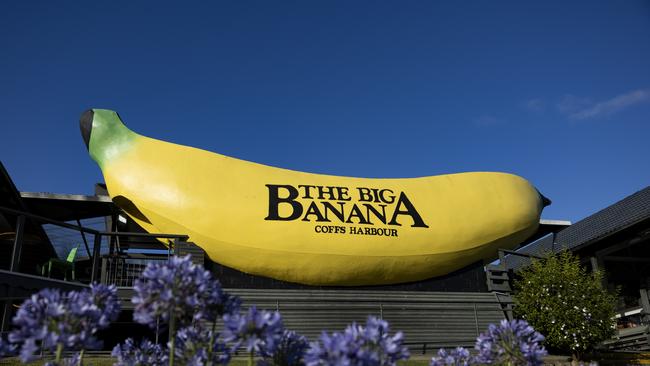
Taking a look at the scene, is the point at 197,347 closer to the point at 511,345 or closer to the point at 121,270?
the point at 511,345

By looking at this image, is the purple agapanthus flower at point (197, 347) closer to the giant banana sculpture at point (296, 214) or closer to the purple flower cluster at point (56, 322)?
the purple flower cluster at point (56, 322)

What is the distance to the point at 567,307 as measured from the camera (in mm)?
11258

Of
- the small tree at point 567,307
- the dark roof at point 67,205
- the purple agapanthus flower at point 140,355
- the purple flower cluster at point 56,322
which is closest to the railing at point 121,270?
the dark roof at point 67,205

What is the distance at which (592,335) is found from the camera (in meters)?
10.9

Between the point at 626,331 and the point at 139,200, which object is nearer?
the point at 139,200

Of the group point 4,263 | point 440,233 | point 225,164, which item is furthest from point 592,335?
point 4,263

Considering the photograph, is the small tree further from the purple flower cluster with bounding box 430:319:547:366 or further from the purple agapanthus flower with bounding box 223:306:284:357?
the purple agapanthus flower with bounding box 223:306:284:357

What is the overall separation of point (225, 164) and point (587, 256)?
12.4m

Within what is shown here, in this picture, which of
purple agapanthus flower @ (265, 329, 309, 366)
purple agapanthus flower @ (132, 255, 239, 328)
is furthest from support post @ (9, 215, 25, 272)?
purple agapanthus flower @ (265, 329, 309, 366)

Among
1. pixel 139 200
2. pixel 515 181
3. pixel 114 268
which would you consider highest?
pixel 515 181

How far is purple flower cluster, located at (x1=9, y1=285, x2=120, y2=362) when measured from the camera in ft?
8.99

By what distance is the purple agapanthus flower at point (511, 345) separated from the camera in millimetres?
3553

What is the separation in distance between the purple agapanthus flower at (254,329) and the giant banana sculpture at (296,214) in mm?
8256

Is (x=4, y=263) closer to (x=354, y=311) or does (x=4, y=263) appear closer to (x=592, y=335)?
(x=354, y=311)
